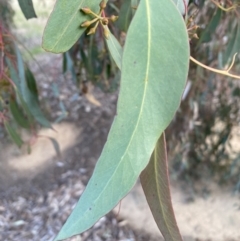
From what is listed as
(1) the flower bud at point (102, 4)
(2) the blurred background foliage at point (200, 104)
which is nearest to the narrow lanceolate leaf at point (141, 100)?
(1) the flower bud at point (102, 4)

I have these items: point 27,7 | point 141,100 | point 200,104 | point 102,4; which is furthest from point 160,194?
point 200,104

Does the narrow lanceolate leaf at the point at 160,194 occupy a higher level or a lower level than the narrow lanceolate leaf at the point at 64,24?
lower

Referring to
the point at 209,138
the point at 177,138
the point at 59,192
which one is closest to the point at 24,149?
the point at 59,192

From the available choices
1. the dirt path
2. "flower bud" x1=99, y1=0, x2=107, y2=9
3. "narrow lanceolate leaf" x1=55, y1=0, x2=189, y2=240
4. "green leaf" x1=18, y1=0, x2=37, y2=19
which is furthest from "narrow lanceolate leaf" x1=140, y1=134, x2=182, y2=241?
the dirt path

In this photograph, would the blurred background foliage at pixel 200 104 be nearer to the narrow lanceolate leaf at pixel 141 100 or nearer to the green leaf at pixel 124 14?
the green leaf at pixel 124 14

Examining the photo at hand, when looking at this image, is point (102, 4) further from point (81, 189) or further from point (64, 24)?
point (81, 189)

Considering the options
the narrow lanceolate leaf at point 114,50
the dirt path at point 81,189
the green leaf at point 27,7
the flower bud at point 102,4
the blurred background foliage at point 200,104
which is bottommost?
the dirt path at point 81,189

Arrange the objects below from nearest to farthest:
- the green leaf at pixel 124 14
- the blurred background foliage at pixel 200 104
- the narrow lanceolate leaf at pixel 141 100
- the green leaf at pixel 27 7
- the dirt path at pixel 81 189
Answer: the narrow lanceolate leaf at pixel 141 100
the green leaf at pixel 27 7
the green leaf at pixel 124 14
the blurred background foliage at pixel 200 104
the dirt path at pixel 81 189

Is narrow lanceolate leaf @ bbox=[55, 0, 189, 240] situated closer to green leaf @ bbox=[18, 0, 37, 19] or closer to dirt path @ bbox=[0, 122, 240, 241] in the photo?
green leaf @ bbox=[18, 0, 37, 19]
